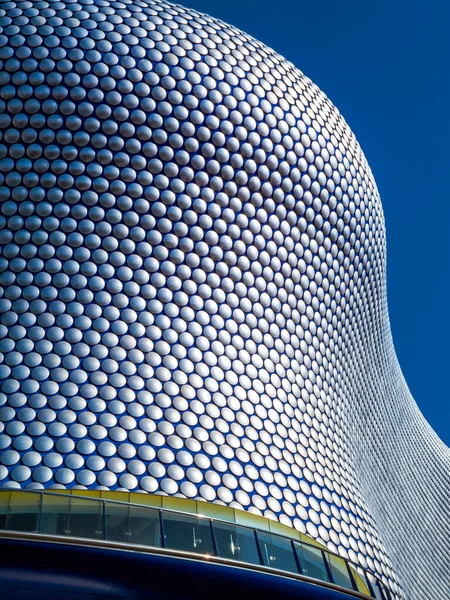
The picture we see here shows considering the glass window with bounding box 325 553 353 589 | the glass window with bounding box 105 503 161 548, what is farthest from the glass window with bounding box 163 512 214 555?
the glass window with bounding box 325 553 353 589

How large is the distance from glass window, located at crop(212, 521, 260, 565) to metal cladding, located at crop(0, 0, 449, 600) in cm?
268

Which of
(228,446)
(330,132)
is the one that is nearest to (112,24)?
(330,132)

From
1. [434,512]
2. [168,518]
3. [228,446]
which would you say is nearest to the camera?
[168,518]

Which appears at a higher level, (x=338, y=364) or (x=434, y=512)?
(x=338, y=364)

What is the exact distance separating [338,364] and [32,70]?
10.4 m

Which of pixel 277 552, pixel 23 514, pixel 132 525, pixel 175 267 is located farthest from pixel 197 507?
pixel 175 267

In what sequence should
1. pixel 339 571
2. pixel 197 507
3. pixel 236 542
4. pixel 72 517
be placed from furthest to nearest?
pixel 197 507
pixel 339 571
pixel 236 542
pixel 72 517

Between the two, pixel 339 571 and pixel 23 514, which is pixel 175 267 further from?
pixel 23 514

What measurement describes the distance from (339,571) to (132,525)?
359 centimetres

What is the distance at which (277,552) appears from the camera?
12.0 m

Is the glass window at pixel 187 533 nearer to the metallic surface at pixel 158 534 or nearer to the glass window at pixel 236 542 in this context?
the metallic surface at pixel 158 534

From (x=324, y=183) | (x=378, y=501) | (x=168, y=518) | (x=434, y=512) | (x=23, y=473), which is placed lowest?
(x=434, y=512)

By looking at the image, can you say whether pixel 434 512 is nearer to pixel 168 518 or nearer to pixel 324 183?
pixel 324 183

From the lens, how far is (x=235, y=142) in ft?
60.6
